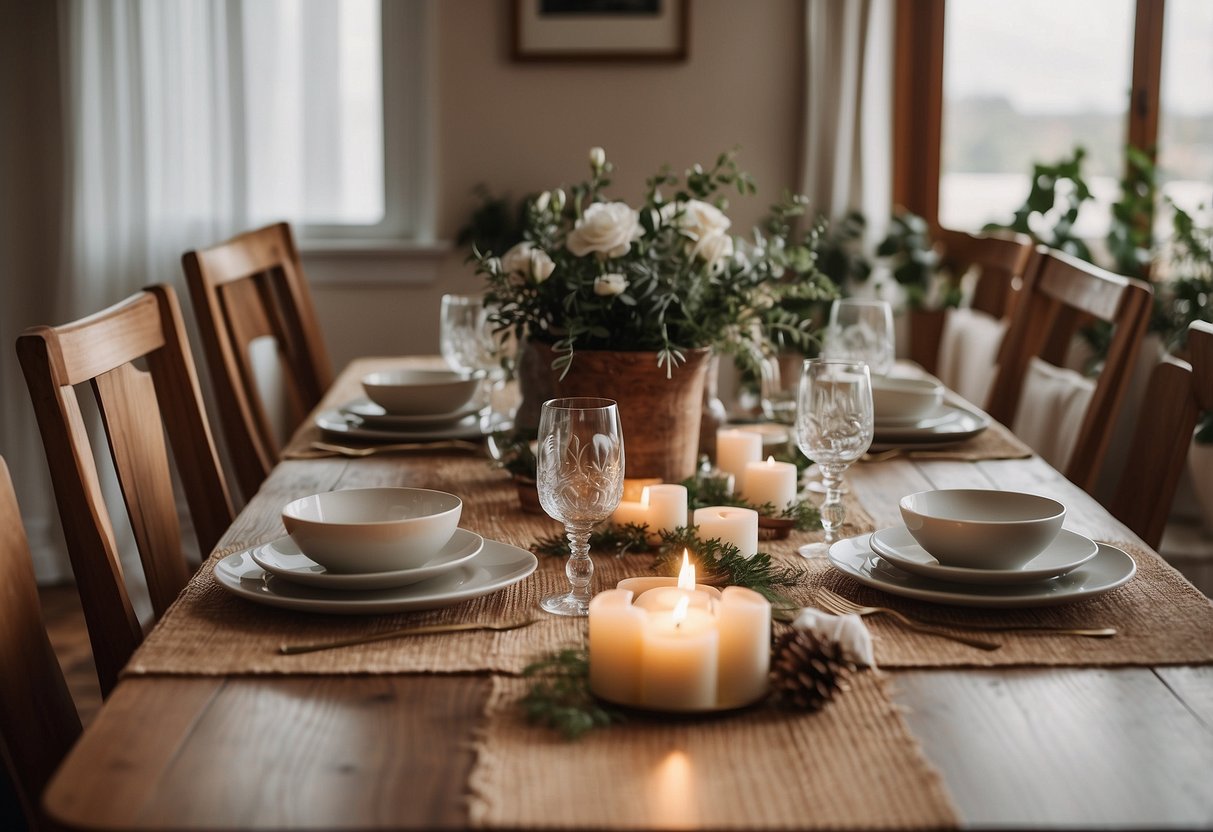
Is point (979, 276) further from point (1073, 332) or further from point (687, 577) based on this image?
point (687, 577)

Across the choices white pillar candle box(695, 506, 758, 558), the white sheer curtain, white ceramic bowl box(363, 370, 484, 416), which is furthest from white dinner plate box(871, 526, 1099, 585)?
the white sheer curtain

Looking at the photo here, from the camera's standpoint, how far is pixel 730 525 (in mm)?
1222

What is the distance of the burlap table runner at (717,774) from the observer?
747mm

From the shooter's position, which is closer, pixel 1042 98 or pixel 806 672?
pixel 806 672

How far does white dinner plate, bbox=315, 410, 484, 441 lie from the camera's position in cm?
183

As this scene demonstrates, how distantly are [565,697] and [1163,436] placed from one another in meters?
1.02

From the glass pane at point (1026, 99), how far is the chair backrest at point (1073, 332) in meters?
1.40

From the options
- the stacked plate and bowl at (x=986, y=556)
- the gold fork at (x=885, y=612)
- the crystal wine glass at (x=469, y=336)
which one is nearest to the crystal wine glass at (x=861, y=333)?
the crystal wine glass at (x=469, y=336)

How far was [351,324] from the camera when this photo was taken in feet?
12.1

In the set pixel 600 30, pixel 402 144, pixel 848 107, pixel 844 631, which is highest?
pixel 600 30

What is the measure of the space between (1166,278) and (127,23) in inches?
114

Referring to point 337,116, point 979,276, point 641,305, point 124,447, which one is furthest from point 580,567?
point 337,116

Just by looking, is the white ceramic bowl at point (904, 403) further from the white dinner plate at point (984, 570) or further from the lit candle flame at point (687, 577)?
the lit candle flame at point (687, 577)

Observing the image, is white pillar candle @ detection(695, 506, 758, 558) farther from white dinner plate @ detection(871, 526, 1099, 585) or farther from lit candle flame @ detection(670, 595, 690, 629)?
lit candle flame @ detection(670, 595, 690, 629)
